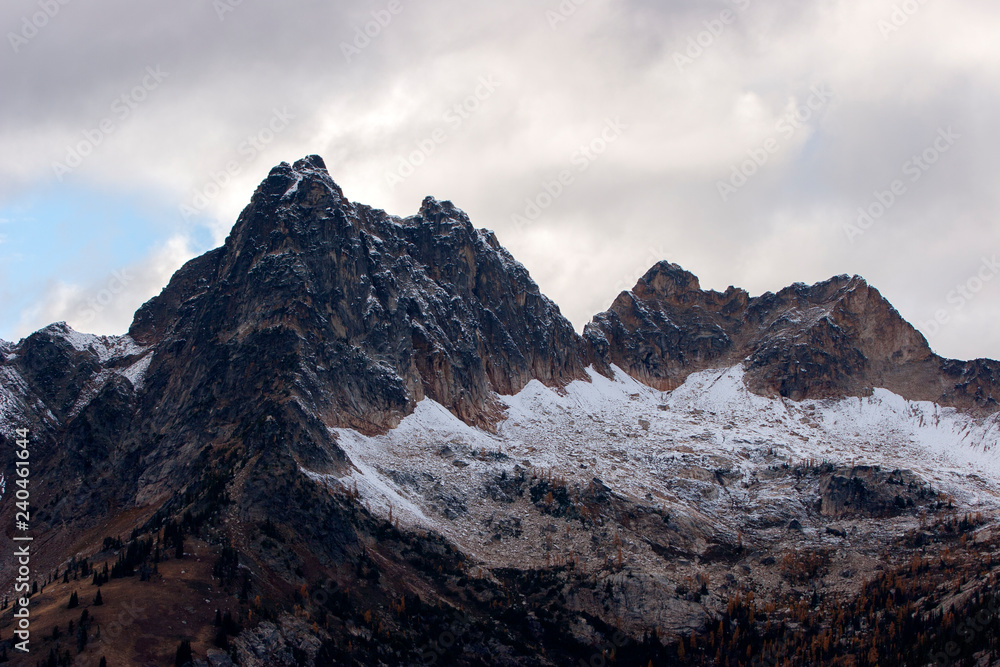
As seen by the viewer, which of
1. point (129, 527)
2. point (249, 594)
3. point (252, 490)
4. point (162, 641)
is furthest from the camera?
point (129, 527)

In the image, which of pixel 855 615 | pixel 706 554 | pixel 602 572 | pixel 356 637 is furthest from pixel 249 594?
pixel 855 615

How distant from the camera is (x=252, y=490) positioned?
17362cm

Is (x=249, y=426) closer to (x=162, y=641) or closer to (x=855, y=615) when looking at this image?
(x=162, y=641)

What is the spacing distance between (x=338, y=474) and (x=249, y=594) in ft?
150

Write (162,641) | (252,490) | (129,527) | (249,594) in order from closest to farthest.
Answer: (162,641)
(249,594)
(252,490)
(129,527)

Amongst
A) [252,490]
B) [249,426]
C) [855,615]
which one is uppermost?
[249,426]

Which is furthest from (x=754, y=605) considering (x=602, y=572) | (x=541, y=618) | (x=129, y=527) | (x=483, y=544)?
(x=129, y=527)

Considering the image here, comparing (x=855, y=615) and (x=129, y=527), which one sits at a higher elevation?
(x=129, y=527)

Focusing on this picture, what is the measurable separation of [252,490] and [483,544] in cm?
5301

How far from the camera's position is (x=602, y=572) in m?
187

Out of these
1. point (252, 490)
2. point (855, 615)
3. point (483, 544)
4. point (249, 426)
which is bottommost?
point (855, 615)

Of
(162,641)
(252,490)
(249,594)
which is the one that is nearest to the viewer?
(162,641)

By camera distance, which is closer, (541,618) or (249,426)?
(541,618)

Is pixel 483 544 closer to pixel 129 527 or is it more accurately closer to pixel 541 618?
pixel 541 618
